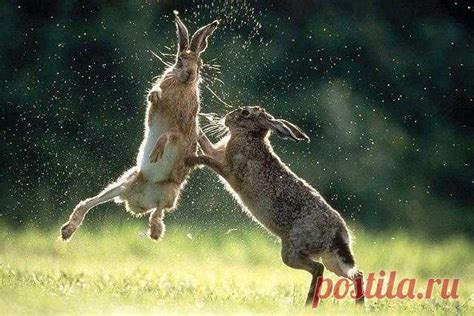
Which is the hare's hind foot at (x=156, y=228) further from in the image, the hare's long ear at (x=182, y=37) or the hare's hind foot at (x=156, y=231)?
the hare's long ear at (x=182, y=37)

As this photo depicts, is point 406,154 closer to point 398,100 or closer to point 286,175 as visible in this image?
point 398,100

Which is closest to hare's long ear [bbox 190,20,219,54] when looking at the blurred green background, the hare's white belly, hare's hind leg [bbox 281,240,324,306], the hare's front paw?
the hare's front paw

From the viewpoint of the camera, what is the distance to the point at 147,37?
41.6 feet

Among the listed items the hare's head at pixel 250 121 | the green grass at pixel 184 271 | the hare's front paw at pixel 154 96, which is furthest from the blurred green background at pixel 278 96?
the hare's front paw at pixel 154 96

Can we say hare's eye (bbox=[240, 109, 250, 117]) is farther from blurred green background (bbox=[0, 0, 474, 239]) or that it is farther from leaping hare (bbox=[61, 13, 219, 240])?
blurred green background (bbox=[0, 0, 474, 239])

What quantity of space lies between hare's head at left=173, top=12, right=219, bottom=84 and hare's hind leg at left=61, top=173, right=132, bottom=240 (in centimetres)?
75

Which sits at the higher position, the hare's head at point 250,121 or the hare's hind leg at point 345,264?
the hare's head at point 250,121

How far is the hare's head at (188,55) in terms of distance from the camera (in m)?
8.26

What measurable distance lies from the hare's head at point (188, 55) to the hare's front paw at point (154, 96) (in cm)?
16

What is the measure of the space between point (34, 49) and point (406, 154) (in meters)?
3.52

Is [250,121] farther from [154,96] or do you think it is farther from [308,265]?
[308,265]

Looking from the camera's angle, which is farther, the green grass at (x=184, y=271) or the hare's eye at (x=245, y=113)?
the hare's eye at (x=245, y=113)

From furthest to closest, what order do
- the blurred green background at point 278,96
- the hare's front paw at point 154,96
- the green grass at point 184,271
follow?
the blurred green background at point 278,96 → the hare's front paw at point 154,96 → the green grass at point 184,271

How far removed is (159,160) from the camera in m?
8.32
